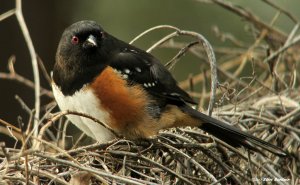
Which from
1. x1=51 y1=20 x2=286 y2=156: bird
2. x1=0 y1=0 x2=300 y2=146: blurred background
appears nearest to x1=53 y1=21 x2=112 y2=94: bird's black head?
x1=51 y1=20 x2=286 y2=156: bird

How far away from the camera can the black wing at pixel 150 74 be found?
2939mm

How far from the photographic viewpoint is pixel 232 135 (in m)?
2.63

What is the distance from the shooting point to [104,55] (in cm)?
294

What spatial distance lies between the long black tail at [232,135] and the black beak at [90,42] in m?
0.57

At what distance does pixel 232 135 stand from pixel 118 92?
0.55 meters

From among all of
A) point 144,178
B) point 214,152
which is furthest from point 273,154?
point 144,178

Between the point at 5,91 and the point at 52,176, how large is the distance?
11.7 feet

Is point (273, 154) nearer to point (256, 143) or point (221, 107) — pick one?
point (256, 143)

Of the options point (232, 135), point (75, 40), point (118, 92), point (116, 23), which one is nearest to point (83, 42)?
point (75, 40)

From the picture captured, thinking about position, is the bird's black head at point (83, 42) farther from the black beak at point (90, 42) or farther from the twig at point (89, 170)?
the twig at point (89, 170)

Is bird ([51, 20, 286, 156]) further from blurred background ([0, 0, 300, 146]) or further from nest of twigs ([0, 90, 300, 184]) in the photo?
blurred background ([0, 0, 300, 146])

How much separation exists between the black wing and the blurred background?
1.69 meters

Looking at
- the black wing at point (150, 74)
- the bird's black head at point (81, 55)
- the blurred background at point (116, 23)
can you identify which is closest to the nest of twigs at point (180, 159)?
the black wing at point (150, 74)

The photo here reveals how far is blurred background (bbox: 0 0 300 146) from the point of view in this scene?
5.40m
